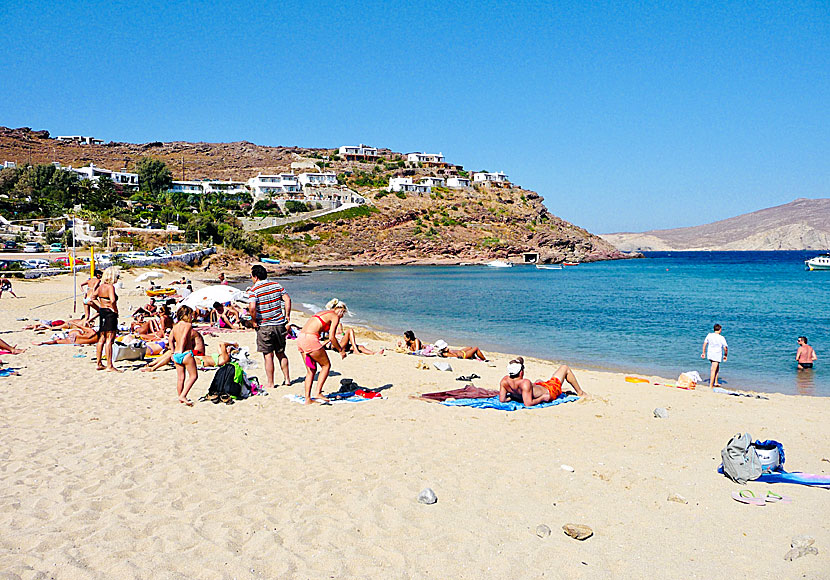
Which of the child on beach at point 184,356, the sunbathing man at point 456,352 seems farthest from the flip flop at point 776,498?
the sunbathing man at point 456,352

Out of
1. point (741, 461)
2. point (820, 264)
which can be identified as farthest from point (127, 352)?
point (820, 264)

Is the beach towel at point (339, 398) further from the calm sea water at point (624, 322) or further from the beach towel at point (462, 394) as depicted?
the calm sea water at point (624, 322)

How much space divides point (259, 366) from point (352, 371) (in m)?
1.66

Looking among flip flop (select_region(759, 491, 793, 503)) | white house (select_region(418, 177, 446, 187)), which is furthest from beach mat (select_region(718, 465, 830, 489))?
white house (select_region(418, 177, 446, 187))

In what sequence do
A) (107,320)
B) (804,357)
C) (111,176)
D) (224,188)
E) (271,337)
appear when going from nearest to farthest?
(271,337) < (107,320) < (804,357) < (111,176) < (224,188)

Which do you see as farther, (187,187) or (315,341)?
(187,187)

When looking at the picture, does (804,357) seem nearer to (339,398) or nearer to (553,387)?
(553,387)

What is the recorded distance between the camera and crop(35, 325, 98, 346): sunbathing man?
11.5 m

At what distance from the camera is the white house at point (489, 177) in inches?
4614

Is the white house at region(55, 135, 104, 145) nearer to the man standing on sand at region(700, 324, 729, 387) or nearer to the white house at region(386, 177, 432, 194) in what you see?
the white house at region(386, 177, 432, 194)

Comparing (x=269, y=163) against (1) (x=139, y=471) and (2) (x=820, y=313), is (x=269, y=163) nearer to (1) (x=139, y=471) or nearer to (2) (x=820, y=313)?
(2) (x=820, y=313)

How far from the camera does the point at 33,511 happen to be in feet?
13.4

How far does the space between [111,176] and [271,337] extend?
93091 mm

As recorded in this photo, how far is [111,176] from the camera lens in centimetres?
8806
